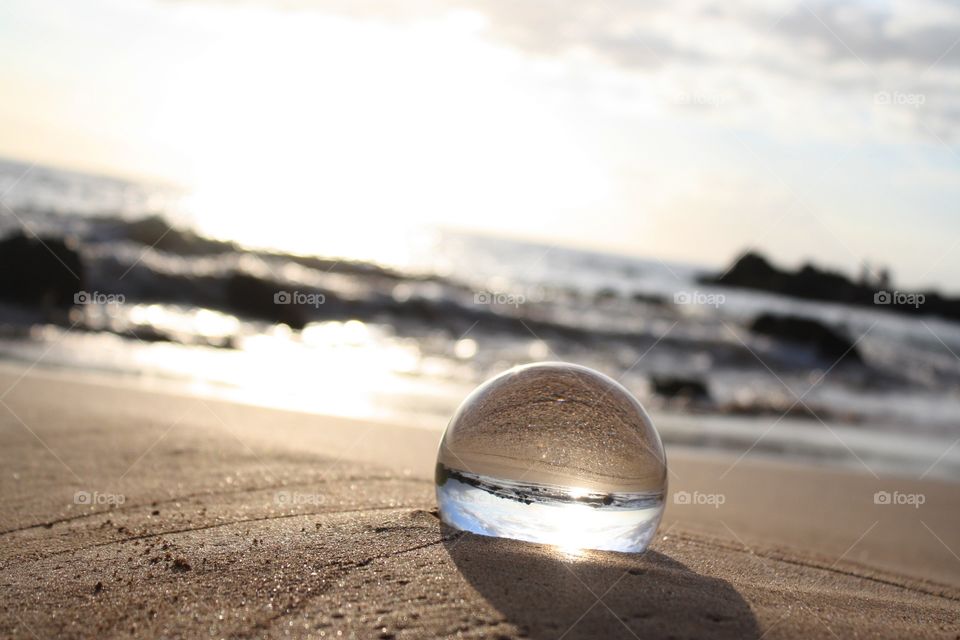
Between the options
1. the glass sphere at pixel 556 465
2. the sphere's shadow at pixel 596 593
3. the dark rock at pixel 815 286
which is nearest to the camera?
the sphere's shadow at pixel 596 593

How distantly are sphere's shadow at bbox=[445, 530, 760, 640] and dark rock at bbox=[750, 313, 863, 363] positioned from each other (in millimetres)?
17250

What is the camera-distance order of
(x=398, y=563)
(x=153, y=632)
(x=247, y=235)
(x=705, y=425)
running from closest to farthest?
(x=153, y=632) → (x=398, y=563) → (x=705, y=425) → (x=247, y=235)

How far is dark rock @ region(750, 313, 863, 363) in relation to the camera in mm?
18938

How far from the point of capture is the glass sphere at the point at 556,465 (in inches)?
102

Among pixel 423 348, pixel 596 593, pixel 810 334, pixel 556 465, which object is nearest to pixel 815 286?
pixel 810 334

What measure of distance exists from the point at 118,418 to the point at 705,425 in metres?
5.53

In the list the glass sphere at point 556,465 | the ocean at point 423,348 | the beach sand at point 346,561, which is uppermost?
the glass sphere at point 556,465

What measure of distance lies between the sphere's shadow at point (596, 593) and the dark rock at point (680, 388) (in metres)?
8.03

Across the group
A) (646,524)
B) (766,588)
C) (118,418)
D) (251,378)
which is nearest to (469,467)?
(646,524)

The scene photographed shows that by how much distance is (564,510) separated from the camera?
2594 mm

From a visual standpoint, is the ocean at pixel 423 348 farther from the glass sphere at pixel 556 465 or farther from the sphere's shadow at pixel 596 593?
the sphere's shadow at pixel 596 593

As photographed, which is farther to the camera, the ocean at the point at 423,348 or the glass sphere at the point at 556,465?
the ocean at the point at 423,348

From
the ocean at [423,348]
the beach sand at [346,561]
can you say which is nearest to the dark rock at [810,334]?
the ocean at [423,348]

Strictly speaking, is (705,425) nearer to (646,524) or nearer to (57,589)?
(646,524)
